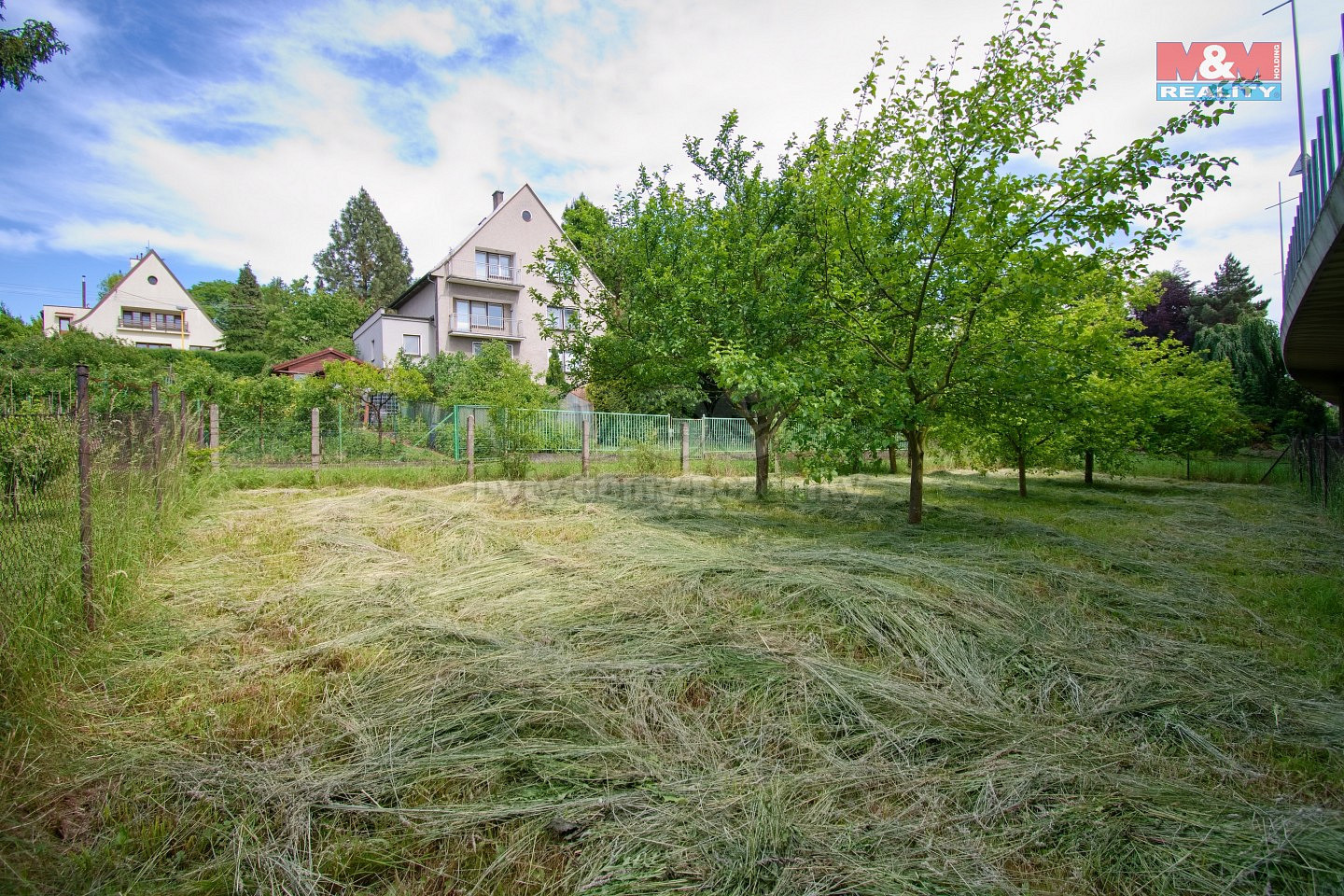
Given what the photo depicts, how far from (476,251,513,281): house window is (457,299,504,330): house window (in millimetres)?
1412

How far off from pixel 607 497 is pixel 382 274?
49123 millimetres

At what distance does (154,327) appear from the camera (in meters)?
41.0

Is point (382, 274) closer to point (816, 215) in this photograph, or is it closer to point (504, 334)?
point (504, 334)

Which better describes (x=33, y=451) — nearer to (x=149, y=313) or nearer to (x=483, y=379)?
(x=483, y=379)

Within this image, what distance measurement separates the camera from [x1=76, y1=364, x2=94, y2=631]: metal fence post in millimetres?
3365

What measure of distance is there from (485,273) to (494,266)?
58cm

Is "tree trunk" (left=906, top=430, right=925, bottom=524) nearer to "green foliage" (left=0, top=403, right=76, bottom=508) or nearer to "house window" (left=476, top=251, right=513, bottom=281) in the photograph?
"green foliage" (left=0, top=403, right=76, bottom=508)

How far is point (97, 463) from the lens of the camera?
3883 mm

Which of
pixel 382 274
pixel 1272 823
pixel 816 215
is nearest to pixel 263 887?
pixel 1272 823

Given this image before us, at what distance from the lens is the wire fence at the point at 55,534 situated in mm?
2766

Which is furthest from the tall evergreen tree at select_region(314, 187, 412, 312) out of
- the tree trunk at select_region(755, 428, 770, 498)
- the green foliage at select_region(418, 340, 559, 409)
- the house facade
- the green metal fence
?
the tree trunk at select_region(755, 428, 770, 498)

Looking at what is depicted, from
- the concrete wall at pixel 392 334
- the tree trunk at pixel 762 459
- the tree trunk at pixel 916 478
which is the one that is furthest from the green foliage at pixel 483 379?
the tree trunk at pixel 916 478

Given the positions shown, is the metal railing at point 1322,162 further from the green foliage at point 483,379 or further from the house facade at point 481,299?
the house facade at point 481,299

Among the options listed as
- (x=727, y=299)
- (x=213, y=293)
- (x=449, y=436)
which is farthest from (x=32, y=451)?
(x=213, y=293)
